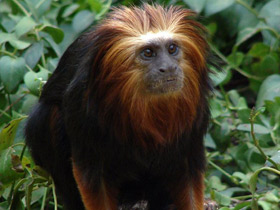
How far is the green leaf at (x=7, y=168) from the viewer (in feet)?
20.8

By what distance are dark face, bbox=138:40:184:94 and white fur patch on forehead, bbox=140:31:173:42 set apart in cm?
4

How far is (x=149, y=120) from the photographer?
5.51 meters

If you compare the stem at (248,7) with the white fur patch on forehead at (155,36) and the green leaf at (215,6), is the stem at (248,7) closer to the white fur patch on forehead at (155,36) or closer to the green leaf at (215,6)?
the green leaf at (215,6)

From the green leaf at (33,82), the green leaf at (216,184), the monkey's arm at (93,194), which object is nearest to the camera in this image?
the monkey's arm at (93,194)

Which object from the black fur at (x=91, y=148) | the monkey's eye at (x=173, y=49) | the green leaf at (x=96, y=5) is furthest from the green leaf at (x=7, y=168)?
the green leaf at (x=96, y=5)

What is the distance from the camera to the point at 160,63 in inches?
205

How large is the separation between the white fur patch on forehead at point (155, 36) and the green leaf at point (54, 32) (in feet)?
7.43

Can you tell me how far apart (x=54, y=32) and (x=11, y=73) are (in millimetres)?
829

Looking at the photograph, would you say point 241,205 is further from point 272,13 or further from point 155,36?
point 272,13

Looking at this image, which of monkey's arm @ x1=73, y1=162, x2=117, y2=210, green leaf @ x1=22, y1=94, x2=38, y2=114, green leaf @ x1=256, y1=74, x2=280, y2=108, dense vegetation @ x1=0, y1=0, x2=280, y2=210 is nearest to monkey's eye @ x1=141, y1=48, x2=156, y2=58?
dense vegetation @ x1=0, y1=0, x2=280, y2=210

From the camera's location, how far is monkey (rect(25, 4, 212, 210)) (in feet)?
17.5

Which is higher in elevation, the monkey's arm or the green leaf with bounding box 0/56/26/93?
the green leaf with bounding box 0/56/26/93

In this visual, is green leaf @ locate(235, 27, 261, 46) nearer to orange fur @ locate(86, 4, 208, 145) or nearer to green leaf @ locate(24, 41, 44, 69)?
green leaf @ locate(24, 41, 44, 69)

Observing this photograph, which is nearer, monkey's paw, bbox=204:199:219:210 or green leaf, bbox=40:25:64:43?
monkey's paw, bbox=204:199:219:210
